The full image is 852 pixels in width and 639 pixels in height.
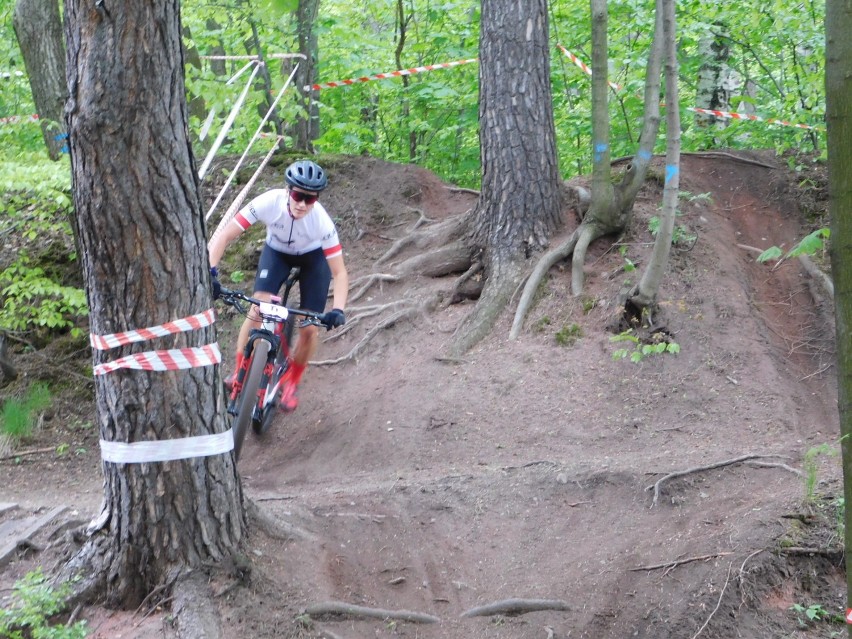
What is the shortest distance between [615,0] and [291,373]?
8.42 metres

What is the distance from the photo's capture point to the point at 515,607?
424 centimetres

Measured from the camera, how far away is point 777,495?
4664mm

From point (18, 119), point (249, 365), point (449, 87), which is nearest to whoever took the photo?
point (249, 365)

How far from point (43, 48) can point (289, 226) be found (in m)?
3.75

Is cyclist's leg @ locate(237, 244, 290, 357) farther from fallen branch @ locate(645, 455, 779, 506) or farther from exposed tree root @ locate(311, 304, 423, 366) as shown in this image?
fallen branch @ locate(645, 455, 779, 506)

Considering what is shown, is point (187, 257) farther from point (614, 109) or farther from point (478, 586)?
point (614, 109)

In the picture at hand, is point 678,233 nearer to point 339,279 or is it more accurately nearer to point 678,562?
point 339,279

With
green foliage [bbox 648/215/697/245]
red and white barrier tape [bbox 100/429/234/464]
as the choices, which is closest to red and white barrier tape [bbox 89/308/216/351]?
red and white barrier tape [bbox 100/429/234/464]

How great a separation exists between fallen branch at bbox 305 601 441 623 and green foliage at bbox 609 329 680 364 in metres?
3.35

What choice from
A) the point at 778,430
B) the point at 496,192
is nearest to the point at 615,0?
the point at 496,192

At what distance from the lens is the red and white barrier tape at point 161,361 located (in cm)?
379

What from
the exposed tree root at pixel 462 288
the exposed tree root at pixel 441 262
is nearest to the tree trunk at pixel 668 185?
the exposed tree root at pixel 462 288

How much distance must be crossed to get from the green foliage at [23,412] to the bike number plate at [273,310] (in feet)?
10.9

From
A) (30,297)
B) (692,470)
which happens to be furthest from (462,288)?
(30,297)
